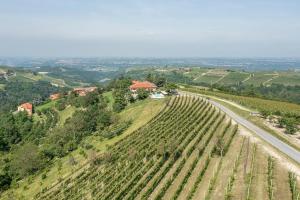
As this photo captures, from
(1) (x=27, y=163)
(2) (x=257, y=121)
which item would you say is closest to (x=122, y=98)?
→ (1) (x=27, y=163)

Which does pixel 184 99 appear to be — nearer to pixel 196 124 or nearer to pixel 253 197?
pixel 196 124

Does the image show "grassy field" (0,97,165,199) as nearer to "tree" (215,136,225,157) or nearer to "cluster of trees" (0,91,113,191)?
"cluster of trees" (0,91,113,191)

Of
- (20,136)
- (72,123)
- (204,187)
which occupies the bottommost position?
(20,136)

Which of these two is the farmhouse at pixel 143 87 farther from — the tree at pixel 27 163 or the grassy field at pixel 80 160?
the tree at pixel 27 163

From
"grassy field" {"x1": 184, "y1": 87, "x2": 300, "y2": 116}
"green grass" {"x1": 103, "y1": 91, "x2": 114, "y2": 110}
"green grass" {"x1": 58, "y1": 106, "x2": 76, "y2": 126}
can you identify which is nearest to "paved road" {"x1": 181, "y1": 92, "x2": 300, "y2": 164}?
"grassy field" {"x1": 184, "y1": 87, "x2": 300, "y2": 116}

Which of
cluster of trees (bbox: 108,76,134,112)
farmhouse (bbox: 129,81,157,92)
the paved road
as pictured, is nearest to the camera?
the paved road

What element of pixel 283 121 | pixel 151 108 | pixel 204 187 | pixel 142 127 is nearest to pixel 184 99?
pixel 151 108
